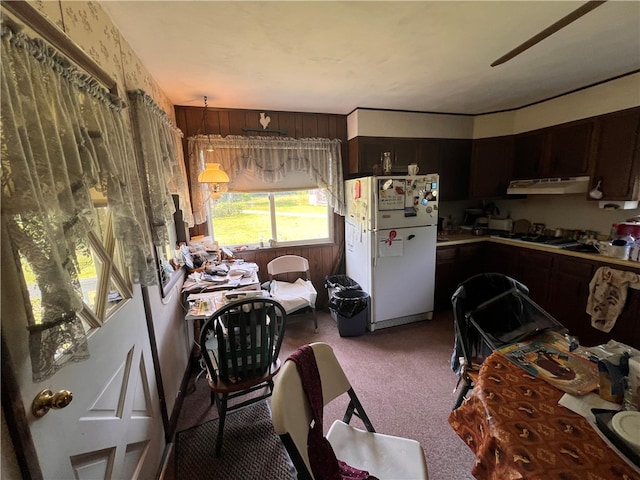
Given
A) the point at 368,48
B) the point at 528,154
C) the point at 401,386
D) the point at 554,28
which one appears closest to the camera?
the point at 554,28

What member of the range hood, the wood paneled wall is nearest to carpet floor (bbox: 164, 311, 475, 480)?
the wood paneled wall

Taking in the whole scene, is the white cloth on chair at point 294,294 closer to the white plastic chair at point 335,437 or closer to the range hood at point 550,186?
the white plastic chair at point 335,437

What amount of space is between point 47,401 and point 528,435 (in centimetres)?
143

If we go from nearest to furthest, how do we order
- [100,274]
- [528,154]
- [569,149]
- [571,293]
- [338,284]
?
[100,274]
[571,293]
[569,149]
[528,154]
[338,284]

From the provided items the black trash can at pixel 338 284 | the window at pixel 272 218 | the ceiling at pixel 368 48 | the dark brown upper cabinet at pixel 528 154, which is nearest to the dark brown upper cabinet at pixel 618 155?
the ceiling at pixel 368 48

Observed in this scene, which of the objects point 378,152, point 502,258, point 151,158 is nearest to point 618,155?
point 502,258

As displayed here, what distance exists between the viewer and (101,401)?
99 centimetres

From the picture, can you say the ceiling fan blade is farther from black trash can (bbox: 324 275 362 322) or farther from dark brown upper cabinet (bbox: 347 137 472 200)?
black trash can (bbox: 324 275 362 322)

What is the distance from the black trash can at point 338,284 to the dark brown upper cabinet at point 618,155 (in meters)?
2.50

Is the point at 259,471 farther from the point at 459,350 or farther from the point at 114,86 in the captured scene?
the point at 114,86

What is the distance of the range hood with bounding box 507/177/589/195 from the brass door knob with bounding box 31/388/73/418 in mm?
3778

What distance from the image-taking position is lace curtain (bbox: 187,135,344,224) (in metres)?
2.76

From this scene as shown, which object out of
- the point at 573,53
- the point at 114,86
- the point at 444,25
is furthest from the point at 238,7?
the point at 573,53

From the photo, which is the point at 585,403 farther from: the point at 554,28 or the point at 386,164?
the point at 386,164
